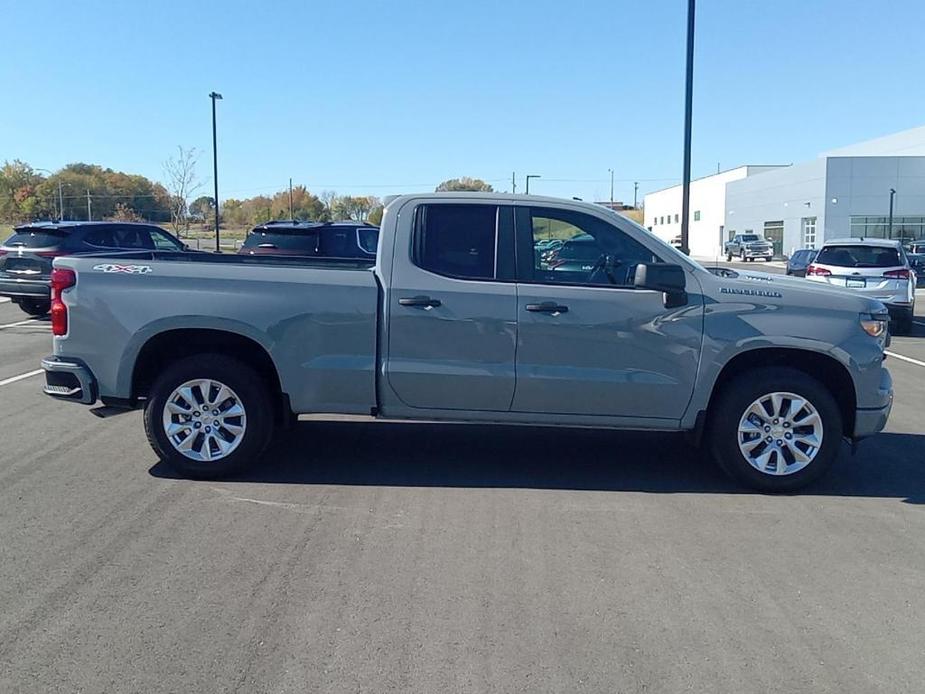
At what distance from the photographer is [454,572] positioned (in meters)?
4.97

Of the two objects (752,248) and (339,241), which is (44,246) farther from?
(752,248)

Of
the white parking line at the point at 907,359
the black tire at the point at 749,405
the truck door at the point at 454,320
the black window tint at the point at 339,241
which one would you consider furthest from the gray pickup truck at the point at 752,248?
the truck door at the point at 454,320

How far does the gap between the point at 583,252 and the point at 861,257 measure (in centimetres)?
1248

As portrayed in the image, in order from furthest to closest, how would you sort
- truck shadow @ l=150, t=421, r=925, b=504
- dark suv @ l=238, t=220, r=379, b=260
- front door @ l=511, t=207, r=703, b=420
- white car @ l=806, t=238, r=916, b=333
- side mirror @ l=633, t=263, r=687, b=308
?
white car @ l=806, t=238, r=916, b=333
dark suv @ l=238, t=220, r=379, b=260
truck shadow @ l=150, t=421, r=925, b=504
front door @ l=511, t=207, r=703, b=420
side mirror @ l=633, t=263, r=687, b=308

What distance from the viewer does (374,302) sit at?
642cm

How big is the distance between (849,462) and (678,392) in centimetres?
206

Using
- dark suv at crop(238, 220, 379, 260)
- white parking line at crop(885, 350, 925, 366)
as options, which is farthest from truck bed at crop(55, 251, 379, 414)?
white parking line at crop(885, 350, 925, 366)

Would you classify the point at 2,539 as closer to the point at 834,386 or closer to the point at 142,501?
the point at 142,501

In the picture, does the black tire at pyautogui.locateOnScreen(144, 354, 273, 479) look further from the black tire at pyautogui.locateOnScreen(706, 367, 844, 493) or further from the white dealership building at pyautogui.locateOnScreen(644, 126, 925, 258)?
the white dealership building at pyautogui.locateOnScreen(644, 126, 925, 258)

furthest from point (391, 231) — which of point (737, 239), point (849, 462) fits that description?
point (737, 239)

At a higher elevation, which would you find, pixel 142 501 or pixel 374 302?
pixel 374 302

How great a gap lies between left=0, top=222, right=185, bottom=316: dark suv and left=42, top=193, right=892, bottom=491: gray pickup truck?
10.7 metres

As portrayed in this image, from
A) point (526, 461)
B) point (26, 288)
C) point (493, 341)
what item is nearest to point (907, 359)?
point (526, 461)

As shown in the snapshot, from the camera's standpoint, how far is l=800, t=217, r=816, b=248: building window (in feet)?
203
